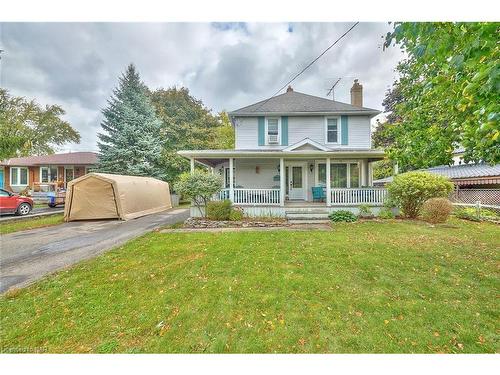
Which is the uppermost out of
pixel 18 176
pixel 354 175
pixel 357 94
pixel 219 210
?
pixel 357 94

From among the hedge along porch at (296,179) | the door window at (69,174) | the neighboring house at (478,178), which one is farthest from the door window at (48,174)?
the neighboring house at (478,178)

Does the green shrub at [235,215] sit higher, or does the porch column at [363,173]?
the porch column at [363,173]

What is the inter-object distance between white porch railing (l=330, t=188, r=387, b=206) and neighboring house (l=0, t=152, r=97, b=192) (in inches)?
932

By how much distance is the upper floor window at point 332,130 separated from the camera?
42.3ft

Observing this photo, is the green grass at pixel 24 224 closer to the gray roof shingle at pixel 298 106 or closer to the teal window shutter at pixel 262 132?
the gray roof shingle at pixel 298 106

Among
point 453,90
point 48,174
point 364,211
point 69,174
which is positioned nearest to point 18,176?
point 48,174

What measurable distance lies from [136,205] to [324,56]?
37.5ft

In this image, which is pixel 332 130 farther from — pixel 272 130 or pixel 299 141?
pixel 272 130

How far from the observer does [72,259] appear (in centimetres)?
545

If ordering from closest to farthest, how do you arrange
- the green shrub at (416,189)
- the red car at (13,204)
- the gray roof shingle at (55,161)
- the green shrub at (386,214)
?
the green shrub at (416,189), the green shrub at (386,214), the red car at (13,204), the gray roof shingle at (55,161)

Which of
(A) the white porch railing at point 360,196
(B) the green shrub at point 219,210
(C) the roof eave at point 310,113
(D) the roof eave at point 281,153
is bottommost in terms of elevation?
(B) the green shrub at point 219,210

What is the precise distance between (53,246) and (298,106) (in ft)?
43.1

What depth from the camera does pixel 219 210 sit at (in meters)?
9.35

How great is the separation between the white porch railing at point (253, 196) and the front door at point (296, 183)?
212 centimetres
